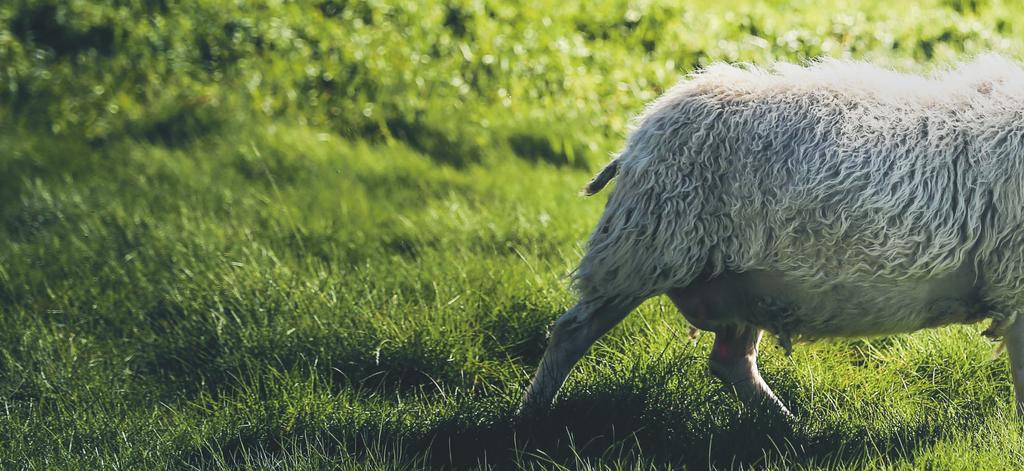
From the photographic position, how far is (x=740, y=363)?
404 centimetres

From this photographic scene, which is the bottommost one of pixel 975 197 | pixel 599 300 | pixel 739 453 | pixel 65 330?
pixel 65 330

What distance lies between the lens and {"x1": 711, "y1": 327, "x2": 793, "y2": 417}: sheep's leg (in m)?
4.00

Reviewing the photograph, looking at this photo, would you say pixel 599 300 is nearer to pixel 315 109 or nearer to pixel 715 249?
pixel 715 249

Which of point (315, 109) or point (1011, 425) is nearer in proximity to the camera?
point (1011, 425)

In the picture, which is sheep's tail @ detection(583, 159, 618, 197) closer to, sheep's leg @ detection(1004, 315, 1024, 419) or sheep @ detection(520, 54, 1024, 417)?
sheep @ detection(520, 54, 1024, 417)

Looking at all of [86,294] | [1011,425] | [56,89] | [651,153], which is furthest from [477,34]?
[1011,425]

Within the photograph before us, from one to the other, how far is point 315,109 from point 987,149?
4833mm

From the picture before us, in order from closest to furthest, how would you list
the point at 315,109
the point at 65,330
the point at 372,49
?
the point at 65,330 < the point at 315,109 < the point at 372,49

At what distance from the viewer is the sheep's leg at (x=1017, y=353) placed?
3.72 meters

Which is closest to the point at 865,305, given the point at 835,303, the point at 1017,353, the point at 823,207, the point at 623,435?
the point at 835,303

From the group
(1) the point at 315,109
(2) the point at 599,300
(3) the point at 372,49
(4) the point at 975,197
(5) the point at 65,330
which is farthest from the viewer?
(3) the point at 372,49

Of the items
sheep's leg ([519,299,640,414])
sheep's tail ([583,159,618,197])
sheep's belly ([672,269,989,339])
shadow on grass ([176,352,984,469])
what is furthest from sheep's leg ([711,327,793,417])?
sheep's tail ([583,159,618,197])

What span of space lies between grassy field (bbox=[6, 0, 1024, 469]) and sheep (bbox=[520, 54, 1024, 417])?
1.02 ft

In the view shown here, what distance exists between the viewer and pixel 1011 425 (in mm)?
3605
